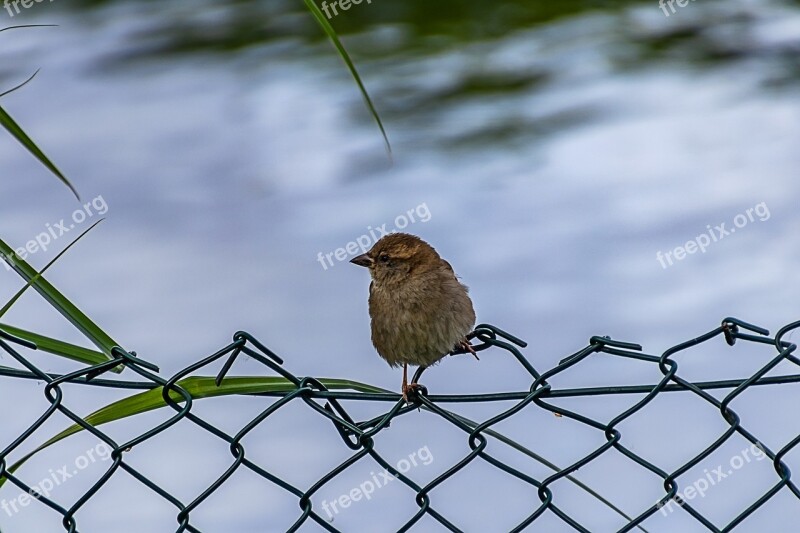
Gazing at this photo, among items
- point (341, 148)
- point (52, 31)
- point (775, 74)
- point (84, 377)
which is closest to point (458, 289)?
point (84, 377)

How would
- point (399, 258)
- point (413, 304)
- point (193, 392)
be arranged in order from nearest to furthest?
point (193, 392), point (413, 304), point (399, 258)

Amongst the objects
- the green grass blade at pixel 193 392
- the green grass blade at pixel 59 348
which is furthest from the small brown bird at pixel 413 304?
the green grass blade at pixel 59 348

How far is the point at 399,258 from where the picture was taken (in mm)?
3219

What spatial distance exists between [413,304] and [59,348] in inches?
56.0

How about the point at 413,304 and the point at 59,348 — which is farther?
the point at 413,304

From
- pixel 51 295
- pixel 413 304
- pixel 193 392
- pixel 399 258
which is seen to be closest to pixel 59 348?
pixel 51 295

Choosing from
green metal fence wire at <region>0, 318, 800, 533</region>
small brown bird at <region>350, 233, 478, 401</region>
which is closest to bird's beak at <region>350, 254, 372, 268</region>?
small brown bird at <region>350, 233, 478, 401</region>

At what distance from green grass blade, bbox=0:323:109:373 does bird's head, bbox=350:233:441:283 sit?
1.44 m

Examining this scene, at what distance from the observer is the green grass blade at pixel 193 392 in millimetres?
1802

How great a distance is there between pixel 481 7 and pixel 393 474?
8084 mm

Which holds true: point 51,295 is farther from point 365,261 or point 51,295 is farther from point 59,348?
point 365,261

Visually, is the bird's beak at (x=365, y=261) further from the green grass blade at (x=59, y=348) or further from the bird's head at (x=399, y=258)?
the green grass blade at (x=59, y=348)

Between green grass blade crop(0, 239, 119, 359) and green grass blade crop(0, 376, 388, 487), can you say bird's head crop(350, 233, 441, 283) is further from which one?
green grass blade crop(0, 239, 119, 359)

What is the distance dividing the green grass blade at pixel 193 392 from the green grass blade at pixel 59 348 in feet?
0.28
